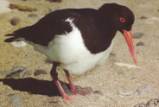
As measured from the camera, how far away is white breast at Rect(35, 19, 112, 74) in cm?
677

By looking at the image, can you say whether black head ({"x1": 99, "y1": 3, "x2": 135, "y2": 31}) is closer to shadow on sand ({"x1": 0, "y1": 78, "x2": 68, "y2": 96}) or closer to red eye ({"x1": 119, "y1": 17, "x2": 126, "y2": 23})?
red eye ({"x1": 119, "y1": 17, "x2": 126, "y2": 23})

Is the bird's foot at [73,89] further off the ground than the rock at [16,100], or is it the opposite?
the rock at [16,100]

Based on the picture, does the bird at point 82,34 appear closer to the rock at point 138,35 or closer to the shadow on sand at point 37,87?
the shadow on sand at point 37,87

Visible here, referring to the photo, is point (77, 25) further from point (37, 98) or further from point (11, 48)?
point (11, 48)

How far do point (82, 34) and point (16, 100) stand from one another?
1336 millimetres

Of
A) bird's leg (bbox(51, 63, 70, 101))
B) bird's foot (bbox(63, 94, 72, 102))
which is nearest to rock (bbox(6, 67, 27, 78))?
bird's leg (bbox(51, 63, 70, 101))

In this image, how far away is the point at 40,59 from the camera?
8.56m

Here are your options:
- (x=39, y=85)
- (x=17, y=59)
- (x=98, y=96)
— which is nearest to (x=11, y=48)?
(x=17, y=59)

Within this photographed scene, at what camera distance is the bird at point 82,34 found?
6.82 m

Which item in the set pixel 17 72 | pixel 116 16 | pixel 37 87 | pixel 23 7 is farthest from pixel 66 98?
pixel 23 7

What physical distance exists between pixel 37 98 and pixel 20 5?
10.5 feet

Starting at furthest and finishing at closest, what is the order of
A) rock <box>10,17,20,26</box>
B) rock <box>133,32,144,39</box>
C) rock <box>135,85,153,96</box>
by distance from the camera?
rock <box>10,17,20,26</box> < rock <box>133,32,144,39</box> < rock <box>135,85,153,96</box>

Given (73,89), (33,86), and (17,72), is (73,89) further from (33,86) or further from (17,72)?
(17,72)

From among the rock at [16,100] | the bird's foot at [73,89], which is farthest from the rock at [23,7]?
the rock at [16,100]
